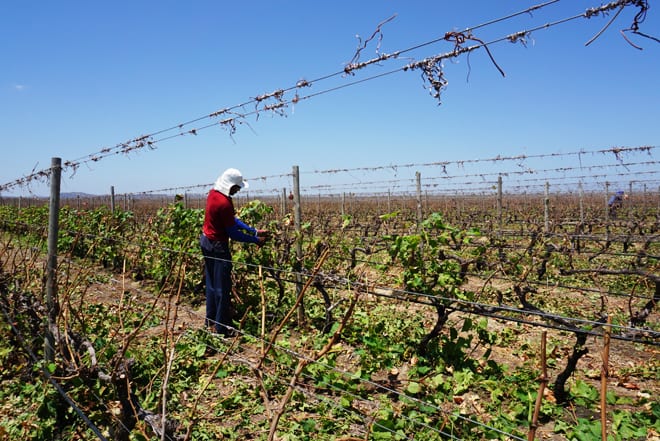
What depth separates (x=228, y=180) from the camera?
4.35m

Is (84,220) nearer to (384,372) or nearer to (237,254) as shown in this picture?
(237,254)

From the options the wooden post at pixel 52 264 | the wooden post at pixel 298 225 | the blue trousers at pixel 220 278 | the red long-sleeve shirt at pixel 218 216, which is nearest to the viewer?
the wooden post at pixel 52 264

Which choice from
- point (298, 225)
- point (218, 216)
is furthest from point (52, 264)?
point (298, 225)

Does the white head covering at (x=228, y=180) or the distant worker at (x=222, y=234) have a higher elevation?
the white head covering at (x=228, y=180)

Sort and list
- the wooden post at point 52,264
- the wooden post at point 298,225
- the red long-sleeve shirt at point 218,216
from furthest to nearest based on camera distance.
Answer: the wooden post at point 298,225 < the red long-sleeve shirt at point 218,216 < the wooden post at point 52,264

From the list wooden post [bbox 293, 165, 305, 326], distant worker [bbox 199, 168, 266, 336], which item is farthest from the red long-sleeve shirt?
wooden post [bbox 293, 165, 305, 326]

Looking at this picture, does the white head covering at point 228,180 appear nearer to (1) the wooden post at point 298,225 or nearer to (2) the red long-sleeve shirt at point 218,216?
(2) the red long-sleeve shirt at point 218,216

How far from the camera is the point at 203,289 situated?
21.0 feet

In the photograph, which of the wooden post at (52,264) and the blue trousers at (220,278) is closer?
the wooden post at (52,264)

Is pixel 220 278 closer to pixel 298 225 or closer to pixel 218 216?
pixel 218 216

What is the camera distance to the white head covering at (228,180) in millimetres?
4340

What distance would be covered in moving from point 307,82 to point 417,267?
1.95m

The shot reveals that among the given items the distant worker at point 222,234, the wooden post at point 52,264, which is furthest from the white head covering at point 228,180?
the wooden post at point 52,264

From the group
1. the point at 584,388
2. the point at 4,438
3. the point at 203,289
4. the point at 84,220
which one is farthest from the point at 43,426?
the point at 84,220
